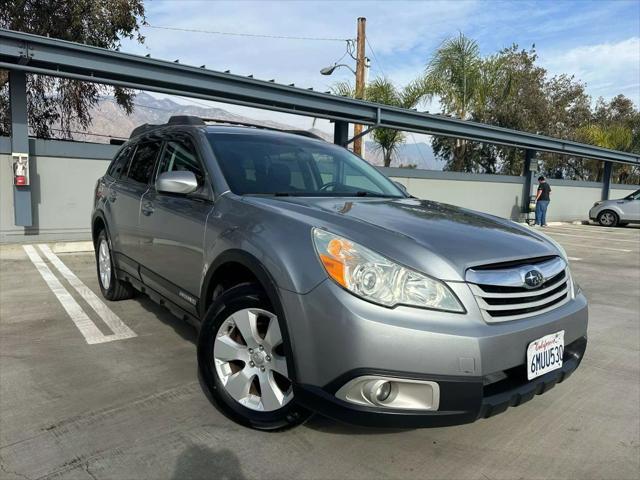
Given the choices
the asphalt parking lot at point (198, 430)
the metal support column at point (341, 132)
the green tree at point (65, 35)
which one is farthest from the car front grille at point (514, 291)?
the green tree at point (65, 35)

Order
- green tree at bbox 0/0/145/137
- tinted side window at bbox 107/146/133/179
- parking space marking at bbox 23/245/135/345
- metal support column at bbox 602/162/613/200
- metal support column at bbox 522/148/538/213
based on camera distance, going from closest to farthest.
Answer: parking space marking at bbox 23/245/135/345 → tinted side window at bbox 107/146/133/179 → green tree at bbox 0/0/145/137 → metal support column at bbox 522/148/538/213 → metal support column at bbox 602/162/613/200

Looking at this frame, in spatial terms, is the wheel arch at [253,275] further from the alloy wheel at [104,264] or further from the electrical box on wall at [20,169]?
the electrical box on wall at [20,169]

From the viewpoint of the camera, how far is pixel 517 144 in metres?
16.4

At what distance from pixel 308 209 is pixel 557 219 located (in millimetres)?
20060

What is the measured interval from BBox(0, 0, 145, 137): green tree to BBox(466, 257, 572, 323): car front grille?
1247cm

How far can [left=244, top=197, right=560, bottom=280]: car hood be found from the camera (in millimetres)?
2230

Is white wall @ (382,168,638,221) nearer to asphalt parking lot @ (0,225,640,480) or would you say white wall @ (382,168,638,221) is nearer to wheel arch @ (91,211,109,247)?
wheel arch @ (91,211,109,247)

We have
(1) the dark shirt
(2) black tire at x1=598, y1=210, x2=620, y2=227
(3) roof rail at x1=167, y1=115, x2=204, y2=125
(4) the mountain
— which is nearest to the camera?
(3) roof rail at x1=167, y1=115, x2=204, y2=125

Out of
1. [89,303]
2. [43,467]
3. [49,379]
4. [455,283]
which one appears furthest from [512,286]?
[89,303]

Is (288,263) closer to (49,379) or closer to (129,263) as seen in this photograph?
(49,379)

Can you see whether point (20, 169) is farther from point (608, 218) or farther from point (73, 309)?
point (608, 218)

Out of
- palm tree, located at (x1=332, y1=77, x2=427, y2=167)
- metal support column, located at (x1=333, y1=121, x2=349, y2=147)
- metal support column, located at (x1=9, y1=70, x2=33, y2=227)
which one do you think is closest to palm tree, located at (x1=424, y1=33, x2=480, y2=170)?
palm tree, located at (x1=332, y1=77, x2=427, y2=167)

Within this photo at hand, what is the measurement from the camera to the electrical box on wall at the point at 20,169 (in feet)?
26.7

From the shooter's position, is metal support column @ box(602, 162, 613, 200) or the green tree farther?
metal support column @ box(602, 162, 613, 200)
